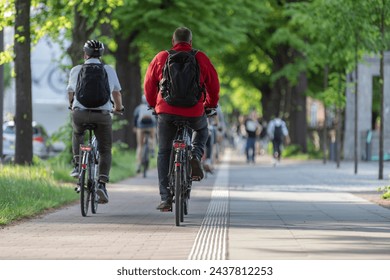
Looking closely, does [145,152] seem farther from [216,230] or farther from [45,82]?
[216,230]

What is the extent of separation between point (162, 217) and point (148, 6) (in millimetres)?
20954

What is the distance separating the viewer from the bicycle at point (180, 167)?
12664mm

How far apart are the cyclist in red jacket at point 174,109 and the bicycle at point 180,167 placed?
62 millimetres

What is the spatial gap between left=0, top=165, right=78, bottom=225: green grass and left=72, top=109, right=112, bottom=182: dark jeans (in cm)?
94

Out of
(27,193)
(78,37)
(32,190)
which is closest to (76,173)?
(27,193)

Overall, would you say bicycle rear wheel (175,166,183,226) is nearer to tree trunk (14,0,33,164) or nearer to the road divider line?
the road divider line

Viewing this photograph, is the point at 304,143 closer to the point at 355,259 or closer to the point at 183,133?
the point at 183,133

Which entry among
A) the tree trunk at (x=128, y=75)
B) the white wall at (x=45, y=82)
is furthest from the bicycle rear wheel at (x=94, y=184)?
the white wall at (x=45, y=82)

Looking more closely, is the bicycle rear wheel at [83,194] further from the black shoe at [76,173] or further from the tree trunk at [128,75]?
the tree trunk at [128,75]

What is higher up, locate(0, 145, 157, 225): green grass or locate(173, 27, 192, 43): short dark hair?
locate(173, 27, 192, 43): short dark hair

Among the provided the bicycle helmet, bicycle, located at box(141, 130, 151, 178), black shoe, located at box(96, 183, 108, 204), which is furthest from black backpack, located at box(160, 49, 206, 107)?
bicycle, located at box(141, 130, 151, 178)

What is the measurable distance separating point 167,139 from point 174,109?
1.19ft

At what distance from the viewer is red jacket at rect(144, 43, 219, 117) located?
509 inches

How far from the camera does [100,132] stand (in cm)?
1438
